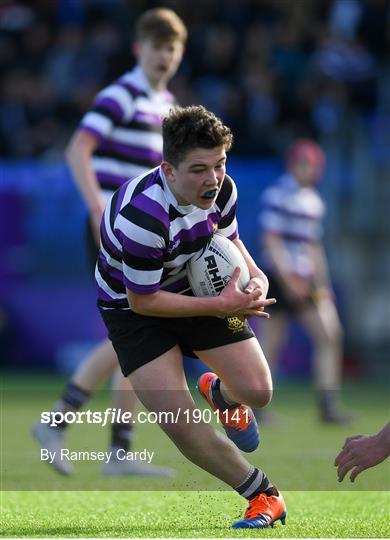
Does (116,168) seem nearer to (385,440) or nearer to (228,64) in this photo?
(385,440)

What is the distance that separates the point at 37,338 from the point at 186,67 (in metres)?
4.09

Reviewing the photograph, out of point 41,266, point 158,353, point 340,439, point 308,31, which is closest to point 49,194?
point 41,266

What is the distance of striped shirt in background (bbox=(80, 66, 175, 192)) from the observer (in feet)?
21.5

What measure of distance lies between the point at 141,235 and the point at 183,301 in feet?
1.00

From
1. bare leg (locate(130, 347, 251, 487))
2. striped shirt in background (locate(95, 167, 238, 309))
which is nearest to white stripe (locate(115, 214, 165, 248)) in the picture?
striped shirt in background (locate(95, 167, 238, 309))

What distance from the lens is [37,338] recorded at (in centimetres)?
1273

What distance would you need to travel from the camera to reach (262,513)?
4613 mm

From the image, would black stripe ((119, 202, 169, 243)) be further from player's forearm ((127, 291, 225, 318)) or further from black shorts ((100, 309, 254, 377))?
black shorts ((100, 309, 254, 377))

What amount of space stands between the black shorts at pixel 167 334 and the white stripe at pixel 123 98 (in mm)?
2027

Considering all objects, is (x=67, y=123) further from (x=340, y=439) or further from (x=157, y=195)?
(x=157, y=195)

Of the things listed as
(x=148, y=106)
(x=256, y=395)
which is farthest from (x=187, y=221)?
(x=148, y=106)

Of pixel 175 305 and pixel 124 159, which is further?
pixel 124 159

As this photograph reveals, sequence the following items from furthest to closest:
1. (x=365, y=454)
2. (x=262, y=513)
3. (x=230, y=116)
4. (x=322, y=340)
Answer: (x=230, y=116) < (x=322, y=340) < (x=262, y=513) < (x=365, y=454)

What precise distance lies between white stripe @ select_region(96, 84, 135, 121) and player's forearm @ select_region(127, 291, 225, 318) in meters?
2.17
